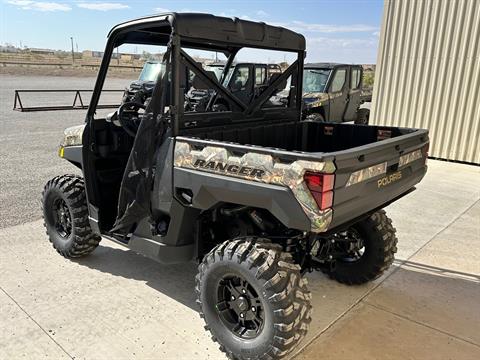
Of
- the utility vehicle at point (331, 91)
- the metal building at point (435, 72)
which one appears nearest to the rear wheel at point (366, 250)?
the metal building at point (435, 72)

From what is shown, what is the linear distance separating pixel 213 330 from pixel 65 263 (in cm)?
185

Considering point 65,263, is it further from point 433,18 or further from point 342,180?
point 433,18

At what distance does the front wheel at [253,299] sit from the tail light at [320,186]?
50 centimetres

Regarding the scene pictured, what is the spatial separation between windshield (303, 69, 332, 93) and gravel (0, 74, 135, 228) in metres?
6.61

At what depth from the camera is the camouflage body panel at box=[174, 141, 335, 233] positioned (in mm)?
2330

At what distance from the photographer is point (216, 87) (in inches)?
124

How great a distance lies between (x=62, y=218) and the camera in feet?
13.5

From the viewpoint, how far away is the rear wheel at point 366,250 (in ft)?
11.8

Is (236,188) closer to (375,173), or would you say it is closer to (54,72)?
(375,173)

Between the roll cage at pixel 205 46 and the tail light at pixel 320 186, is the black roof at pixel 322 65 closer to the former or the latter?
the roll cage at pixel 205 46

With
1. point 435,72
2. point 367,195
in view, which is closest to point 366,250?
point 367,195

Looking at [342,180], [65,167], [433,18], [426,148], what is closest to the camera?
[342,180]

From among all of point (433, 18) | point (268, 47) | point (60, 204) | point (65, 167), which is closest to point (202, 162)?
point (268, 47)

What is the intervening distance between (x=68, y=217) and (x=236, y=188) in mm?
2160
